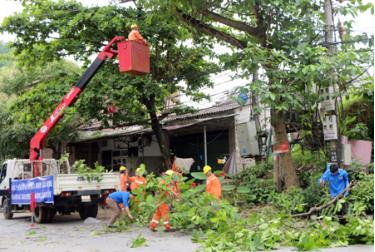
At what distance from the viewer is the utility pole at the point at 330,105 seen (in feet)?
38.6

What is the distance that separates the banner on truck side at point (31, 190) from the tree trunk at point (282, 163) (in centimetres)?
627

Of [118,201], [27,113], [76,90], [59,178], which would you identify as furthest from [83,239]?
[27,113]

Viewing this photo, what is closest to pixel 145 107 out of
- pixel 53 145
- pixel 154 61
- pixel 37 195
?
pixel 154 61

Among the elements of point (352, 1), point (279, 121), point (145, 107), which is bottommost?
point (279, 121)

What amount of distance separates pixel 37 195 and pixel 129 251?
5.84m

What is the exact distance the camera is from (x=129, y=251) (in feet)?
28.3

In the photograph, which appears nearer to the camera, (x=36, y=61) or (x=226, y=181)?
(x=226, y=181)

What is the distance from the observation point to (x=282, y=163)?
13477mm

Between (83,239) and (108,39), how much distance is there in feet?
26.9

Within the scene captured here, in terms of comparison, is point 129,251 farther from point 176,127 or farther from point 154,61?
point 176,127

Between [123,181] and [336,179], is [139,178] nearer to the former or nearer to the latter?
[123,181]

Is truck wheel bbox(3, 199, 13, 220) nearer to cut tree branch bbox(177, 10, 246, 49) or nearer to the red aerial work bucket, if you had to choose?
the red aerial work bucket

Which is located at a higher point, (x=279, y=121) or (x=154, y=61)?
(x=154, y=61)

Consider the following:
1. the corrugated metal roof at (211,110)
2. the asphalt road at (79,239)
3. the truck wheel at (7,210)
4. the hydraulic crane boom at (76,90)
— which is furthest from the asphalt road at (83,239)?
the corrugated metal roof at (211,110)
